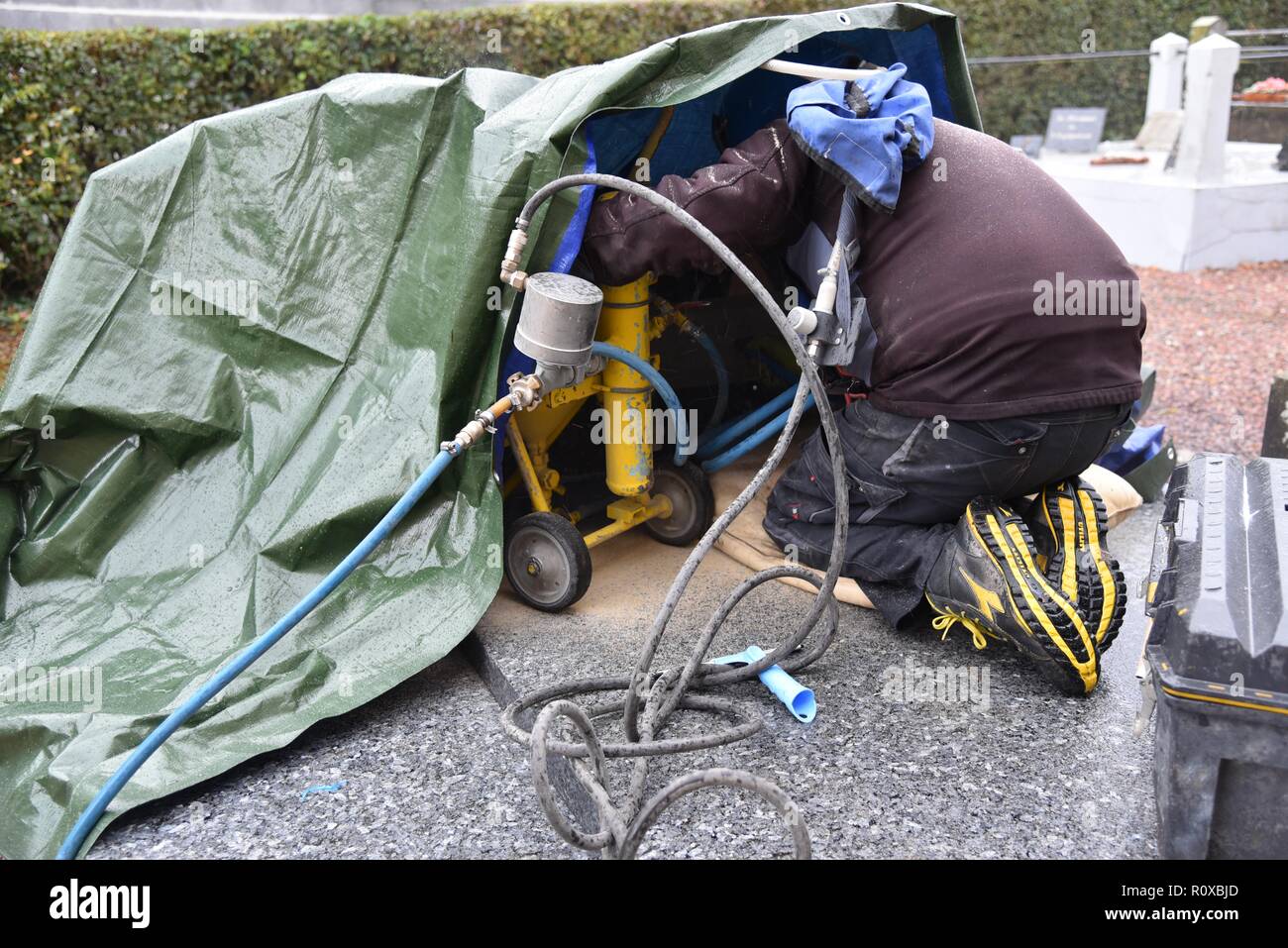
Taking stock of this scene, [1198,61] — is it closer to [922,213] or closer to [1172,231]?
[1172,231]

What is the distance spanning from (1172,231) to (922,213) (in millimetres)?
6176

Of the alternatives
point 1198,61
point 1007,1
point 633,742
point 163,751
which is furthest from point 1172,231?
point 163,751

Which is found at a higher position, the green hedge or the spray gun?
the spray gun

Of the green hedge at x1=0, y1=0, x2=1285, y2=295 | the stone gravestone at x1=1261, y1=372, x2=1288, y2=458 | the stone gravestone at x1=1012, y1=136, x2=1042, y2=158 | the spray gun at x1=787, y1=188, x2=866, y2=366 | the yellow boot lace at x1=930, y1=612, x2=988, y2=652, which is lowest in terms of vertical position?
the stone gravestone at x1=1012, y1=136, x2=1042, y2=158

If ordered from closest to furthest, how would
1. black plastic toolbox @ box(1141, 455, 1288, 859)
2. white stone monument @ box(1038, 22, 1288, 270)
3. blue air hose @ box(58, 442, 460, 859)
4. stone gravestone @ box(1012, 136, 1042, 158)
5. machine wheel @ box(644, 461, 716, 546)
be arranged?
black plastic toolbox @ box(1141, 455, 1288, 859), blue air hose @ box(58, 442, 460, 859), machine wheel @ box(644, 461, 716, 546), white stone monument @ box(1038, 22, 1288, 270), stone gravestone @ box(1012, 136, 1042, 158)

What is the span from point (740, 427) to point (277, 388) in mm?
1333

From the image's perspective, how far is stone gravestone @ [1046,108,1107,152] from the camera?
9.88 metres

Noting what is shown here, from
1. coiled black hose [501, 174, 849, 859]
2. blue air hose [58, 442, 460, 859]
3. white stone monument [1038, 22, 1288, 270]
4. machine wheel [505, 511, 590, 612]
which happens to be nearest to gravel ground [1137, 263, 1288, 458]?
white stone monument [1038, 22, 1288, 270]

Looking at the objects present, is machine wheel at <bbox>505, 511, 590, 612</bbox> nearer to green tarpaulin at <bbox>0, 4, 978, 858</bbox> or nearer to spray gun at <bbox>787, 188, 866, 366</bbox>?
green tarpaulin at <bbox>0, 4, 978, 858</bbox>

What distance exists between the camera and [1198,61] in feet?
25.8

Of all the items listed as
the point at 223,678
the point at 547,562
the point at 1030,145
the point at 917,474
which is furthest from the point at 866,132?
the point at 1030,145

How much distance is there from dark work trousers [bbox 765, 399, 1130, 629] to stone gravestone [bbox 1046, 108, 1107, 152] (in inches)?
329

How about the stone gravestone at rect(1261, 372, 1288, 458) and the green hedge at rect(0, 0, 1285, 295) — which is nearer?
the stone gravestone at rect(1261, 372, 1288, 458)

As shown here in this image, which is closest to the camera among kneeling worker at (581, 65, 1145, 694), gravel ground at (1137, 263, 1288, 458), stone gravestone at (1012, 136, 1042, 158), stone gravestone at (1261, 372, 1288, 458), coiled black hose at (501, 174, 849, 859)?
coiled black hose at (501, 174, 849, 859)
